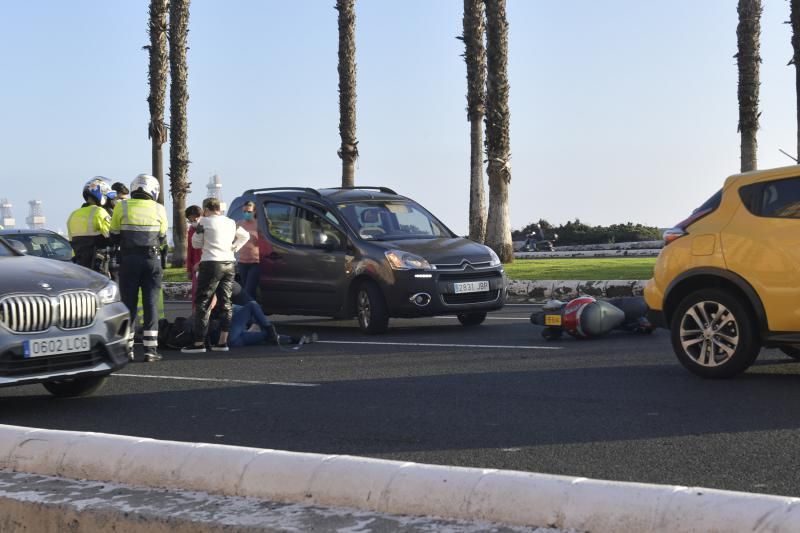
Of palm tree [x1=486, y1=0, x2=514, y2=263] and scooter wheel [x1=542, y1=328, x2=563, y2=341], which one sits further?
palm tree [x1=486, y1=0, x2=514, y2=263]

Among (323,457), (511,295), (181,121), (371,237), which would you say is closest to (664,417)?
(323,457)

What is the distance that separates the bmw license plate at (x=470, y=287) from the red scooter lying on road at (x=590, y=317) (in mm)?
1463

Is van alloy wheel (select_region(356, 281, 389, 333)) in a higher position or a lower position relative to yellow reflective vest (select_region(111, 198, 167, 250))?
lower

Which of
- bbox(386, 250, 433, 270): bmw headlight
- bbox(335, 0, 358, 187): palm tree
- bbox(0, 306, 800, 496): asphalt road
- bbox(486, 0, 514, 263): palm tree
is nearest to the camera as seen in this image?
bbox(0, 306, 800, 496): asphalt road

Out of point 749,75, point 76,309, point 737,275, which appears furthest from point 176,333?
point 749,75

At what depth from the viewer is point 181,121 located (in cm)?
3300

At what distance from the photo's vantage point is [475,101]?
3117 cm

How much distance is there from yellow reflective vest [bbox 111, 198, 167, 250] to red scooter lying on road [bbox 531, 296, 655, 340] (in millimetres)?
4141

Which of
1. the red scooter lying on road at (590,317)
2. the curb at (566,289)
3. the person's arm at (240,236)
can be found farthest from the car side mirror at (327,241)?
the curb at (566,289)

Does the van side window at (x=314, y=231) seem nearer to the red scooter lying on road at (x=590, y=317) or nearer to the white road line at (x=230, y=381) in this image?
the red scooter lying on road at (x=590, y=317)

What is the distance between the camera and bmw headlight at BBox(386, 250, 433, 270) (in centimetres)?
1486

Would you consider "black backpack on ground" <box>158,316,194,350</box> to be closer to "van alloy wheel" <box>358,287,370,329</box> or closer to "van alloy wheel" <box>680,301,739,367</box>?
"van alloy wheel" <box>358,287,370,329</box>

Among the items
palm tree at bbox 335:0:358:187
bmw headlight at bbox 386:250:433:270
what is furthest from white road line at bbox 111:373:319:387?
palm tree at bbox 335:0:358:187

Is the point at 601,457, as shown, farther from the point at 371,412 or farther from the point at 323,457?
the point at 323,457
